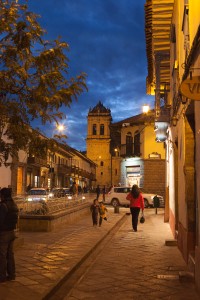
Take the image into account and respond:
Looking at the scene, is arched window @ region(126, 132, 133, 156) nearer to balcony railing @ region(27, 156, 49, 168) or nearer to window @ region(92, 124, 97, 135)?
balcony railing @ region(27, 156, 49, 168)

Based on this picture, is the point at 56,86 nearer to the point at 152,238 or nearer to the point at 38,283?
the point at 38,283

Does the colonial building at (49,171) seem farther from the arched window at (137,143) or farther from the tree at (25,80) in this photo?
the tree at (25,80)

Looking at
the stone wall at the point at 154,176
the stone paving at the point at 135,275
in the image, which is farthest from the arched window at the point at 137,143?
the stone paving at the point at 135,275

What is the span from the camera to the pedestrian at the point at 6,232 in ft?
22.5

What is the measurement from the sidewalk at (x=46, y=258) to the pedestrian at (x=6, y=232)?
0.22 meters

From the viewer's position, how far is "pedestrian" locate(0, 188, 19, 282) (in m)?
6.86

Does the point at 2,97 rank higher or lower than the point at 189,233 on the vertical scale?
higher

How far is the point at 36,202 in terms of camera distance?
15328 mm

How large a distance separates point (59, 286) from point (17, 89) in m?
3.93

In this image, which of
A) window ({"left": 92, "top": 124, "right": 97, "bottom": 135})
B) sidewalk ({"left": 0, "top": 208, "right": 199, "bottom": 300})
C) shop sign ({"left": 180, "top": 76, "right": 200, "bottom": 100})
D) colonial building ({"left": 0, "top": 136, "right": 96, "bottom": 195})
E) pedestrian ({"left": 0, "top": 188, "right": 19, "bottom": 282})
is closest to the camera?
shop sign ({"left": 180, "top": 76, "right": 200, "bottom": 100})

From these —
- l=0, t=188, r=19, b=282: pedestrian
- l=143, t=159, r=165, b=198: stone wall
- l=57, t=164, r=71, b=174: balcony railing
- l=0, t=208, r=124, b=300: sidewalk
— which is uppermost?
l=57, t=164, r=71, b=174: balcony railing

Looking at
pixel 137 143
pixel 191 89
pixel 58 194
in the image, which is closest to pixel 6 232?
pixel 191 89

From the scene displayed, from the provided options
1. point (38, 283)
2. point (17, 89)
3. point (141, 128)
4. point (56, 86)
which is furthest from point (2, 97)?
point (141, 128)

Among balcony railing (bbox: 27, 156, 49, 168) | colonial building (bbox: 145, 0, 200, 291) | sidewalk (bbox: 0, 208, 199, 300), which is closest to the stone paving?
sidewalk (bbox: 0, 208, 199, 300)
